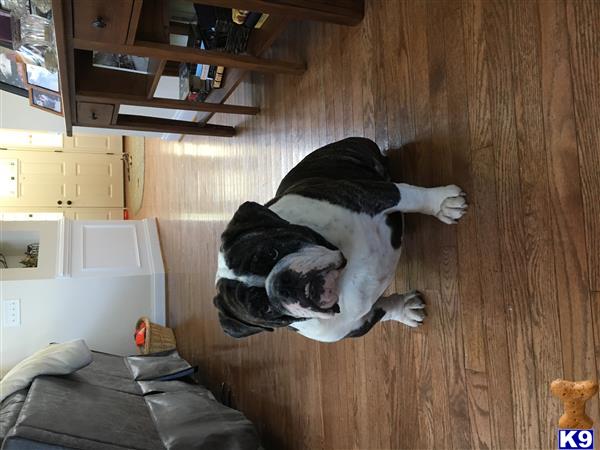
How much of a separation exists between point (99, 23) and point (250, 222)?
108 centimetres

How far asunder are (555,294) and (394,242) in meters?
0.45

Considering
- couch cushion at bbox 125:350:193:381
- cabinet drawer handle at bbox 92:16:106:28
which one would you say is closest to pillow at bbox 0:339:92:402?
couch cushion at bbox 125:350:193:381

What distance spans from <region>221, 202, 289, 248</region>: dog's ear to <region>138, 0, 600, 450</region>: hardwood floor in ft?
2.27

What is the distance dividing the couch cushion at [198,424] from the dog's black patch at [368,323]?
1338mm

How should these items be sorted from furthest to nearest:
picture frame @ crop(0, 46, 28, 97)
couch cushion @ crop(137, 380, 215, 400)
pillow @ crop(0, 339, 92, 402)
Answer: couch cushion @ crop(137, 380, 215, 400), pillow @ crop(0, 339, 92, 402), picture frame @ crop(0, 46, 28, 97)

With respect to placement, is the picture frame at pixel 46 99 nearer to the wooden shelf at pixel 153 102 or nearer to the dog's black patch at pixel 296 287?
the wooden shelf at pixel 153 102

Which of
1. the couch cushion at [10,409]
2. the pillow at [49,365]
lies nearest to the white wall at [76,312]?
the pillow at [49,365]

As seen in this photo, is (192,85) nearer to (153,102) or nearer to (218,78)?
(218,78)

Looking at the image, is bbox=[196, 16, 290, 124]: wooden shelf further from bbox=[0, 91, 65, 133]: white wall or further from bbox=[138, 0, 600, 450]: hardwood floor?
bbox=[0, 91, 65, 133]: white wall

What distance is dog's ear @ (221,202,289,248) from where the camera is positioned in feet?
3.71

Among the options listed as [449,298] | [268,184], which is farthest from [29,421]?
[449,298]

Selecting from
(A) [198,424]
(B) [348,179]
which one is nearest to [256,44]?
(B) [348,179]

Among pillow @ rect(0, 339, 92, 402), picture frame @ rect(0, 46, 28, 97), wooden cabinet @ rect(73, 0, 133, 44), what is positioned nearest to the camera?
wooden cabinet @ rect(73, 0, 133, 44)

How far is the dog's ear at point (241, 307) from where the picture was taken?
111 centimetres
